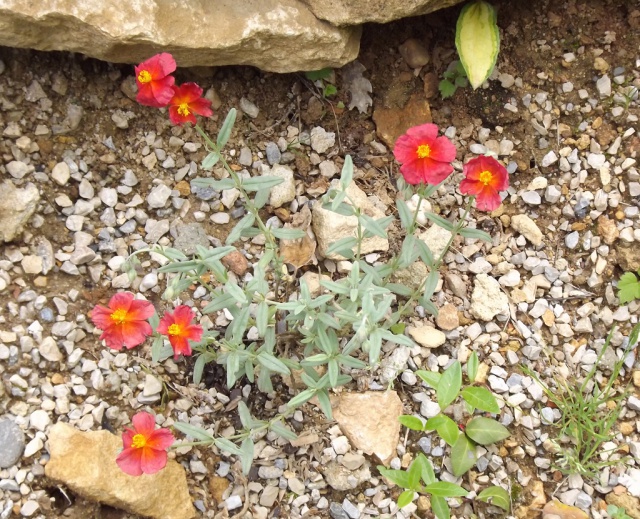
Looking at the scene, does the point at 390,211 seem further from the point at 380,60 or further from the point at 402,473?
the point at 402,473

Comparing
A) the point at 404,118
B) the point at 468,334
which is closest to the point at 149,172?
the point at 404,118

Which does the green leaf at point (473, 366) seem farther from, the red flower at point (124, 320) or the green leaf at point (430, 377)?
the red flower at point (124, 320)

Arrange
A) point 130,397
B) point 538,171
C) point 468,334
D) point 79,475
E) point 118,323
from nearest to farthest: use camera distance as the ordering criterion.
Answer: point 118,323 → point 79,475 → point 130,397 → point 468,334 → point 538,171

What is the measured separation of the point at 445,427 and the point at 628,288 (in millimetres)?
1050

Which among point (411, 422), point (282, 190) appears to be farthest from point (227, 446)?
point (282, 190)

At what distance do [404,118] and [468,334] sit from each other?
1061mm

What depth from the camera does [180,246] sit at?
3174 millimetres

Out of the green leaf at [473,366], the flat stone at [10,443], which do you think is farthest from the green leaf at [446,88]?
the flat stone at [10,443]

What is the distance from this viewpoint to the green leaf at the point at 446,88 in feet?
11.4

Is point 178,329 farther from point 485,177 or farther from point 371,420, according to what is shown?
point 485,177

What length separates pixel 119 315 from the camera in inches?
95.7

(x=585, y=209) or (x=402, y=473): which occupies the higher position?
(x=585, y=209)

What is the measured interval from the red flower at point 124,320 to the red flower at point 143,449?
263 mm

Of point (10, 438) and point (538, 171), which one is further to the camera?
point (538, 171)
